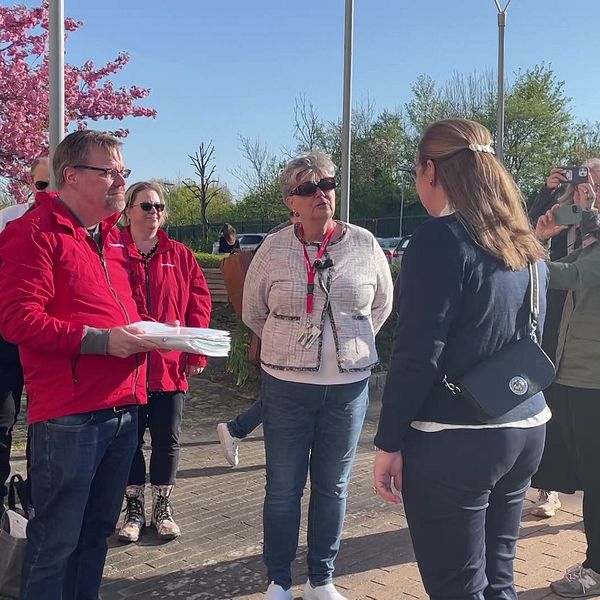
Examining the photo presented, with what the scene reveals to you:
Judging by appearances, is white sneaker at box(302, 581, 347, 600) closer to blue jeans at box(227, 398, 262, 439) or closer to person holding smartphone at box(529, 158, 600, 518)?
person holding smartphone at box(529, 158, 600, 518)

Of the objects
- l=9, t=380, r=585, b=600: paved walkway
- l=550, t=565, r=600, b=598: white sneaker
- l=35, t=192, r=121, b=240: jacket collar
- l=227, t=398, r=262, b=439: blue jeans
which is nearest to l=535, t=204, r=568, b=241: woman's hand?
l=550, t=565, r=600, b=598: white sneaker

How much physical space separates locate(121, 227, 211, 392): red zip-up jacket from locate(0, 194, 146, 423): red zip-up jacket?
1459 millimetres

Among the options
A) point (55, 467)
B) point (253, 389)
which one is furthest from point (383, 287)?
point (253, 389)

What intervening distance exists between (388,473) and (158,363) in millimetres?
2207

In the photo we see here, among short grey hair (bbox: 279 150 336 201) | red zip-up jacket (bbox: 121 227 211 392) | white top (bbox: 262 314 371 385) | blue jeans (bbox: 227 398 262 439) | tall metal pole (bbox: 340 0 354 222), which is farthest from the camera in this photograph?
tall metal pole (bbox: 340 0 354 222)

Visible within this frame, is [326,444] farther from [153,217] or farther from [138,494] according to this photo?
[153,217]

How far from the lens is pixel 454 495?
2270 millimetres

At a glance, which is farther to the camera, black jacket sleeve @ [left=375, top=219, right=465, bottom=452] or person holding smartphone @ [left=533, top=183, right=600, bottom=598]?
person holding smartphone @ [left=533, top=183, right=600, bottom=598]

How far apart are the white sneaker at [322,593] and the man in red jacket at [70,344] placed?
120cm

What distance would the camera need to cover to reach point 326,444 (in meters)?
3.46

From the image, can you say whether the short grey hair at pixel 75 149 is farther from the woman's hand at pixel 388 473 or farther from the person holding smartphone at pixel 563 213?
the person holding smartphone at pixel 563 213

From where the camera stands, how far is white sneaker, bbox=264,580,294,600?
3.40 m

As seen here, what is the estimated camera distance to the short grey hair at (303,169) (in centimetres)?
347

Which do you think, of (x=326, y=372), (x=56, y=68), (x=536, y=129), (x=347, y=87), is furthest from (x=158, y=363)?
(x=536, y=129)
